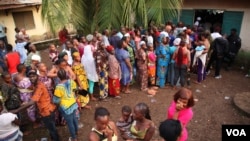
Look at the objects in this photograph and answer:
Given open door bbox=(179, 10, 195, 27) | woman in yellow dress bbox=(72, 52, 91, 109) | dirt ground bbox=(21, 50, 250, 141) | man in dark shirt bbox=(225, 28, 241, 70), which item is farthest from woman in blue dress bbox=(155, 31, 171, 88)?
open door bbox=(179, 10, 195, 27)

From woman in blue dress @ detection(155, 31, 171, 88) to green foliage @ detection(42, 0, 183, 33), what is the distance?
1.03 m

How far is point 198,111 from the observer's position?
5629 millimetres

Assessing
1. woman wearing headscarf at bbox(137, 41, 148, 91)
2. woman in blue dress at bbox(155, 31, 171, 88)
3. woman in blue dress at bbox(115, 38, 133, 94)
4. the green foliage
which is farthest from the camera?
woman in blue dress at bbox(155, 31, 171, 88)

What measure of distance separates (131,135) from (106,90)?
322 centimetres

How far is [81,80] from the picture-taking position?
564 cm

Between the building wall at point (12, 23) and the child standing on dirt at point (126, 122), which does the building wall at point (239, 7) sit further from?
the building wall at point (12, 23)

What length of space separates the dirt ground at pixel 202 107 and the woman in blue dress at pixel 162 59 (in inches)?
11.8

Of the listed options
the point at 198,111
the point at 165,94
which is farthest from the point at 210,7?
the point at 198,111

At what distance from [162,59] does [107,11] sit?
2138 millimetres

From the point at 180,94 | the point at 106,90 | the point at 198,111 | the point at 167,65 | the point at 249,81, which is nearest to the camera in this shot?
the point at 180,94

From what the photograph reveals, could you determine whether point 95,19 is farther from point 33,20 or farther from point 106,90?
point 33,20

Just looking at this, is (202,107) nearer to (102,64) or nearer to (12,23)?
(102,64)

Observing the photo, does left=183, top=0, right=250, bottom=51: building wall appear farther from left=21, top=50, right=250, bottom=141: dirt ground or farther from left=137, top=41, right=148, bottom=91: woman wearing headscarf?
left=137, top=41, right=148, bottom=91: woman wearing headscarf

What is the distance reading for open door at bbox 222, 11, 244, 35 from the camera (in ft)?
29.4
